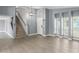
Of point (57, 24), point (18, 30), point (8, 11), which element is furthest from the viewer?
point (57, 24)

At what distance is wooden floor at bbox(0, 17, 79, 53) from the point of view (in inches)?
78.7

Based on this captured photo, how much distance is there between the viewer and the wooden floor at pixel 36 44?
2.00m

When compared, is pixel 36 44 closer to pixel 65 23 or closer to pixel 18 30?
pixel 18 30

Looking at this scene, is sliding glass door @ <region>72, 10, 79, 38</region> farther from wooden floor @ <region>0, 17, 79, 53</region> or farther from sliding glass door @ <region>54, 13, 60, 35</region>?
sliding glass door @ <region>54, 13, 60, 35</region>

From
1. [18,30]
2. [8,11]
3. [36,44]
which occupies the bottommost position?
[36,44]

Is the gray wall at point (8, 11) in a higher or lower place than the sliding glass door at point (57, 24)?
higher

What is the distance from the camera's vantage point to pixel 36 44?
2092 millimetres

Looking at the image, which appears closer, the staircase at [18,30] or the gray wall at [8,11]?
the gray wall at [8,11]

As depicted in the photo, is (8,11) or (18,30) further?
(18,30)

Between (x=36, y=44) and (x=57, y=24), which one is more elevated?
(x=57, y=24)

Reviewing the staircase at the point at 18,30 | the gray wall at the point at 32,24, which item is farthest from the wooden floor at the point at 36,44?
the gray wall at the point at 32,24

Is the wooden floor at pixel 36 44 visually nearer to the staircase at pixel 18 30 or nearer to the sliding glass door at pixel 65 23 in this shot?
the staircase at pixel 18 30

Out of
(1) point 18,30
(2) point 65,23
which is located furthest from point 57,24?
(1) point 18,30
